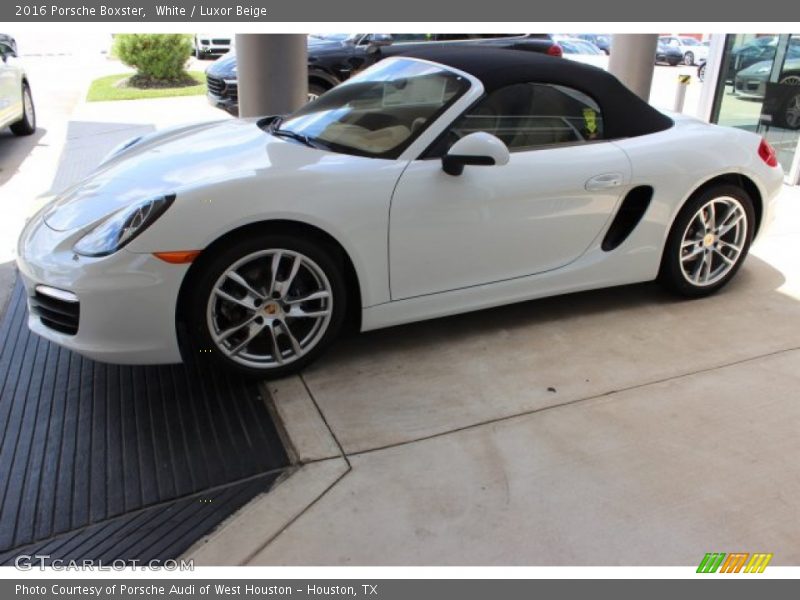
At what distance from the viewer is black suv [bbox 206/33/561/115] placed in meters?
9.20

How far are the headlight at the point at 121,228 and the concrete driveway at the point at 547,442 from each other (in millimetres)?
921

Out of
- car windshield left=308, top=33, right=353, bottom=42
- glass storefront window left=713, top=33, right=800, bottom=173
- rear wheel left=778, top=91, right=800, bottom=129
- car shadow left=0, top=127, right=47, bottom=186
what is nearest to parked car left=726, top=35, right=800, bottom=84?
glass storefront window left=713, top=33, right=800, bottom=173

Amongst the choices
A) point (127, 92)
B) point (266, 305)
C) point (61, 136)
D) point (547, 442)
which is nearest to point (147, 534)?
point (266, 305)

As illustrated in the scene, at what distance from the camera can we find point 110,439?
273 centimetres

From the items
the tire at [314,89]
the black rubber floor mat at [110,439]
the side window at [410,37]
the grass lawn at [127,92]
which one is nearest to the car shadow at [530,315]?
the black rubber floor mat at [110,439]

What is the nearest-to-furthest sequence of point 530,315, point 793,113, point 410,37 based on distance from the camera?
point 530,315 → point 793,113 → point 410,37

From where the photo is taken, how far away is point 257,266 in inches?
115

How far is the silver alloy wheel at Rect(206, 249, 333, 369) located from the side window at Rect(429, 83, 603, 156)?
2.88ft

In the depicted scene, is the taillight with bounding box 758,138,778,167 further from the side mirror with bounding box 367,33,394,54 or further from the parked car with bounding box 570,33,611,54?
the parked car with bounding box 570,33,611,54

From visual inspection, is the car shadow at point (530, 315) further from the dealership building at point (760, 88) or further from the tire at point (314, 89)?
the tire at point (314, 89)

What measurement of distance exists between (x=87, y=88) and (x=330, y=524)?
14.3 metres

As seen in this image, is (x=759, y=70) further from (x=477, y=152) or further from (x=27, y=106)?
(x=27, y=106)

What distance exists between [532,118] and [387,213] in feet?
3.27

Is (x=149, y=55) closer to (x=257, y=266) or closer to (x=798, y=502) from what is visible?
(x=257, y=266)
